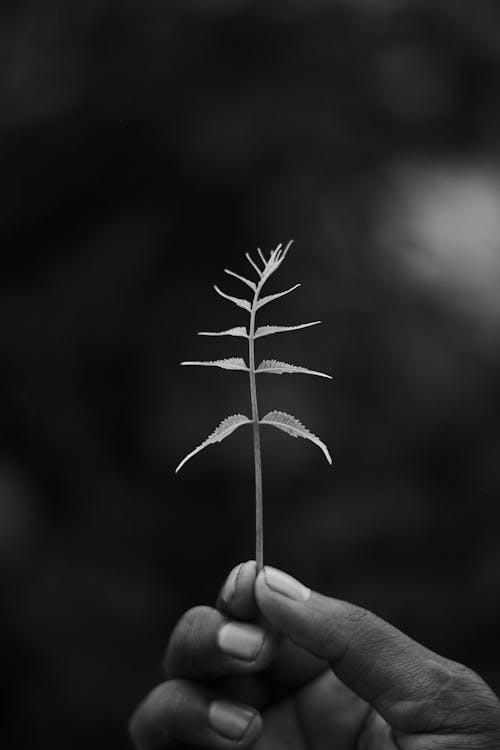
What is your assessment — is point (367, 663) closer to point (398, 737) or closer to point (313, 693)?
point (398, 737)

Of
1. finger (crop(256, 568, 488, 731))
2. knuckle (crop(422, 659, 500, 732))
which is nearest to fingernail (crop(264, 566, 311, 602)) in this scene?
finger (crop(256, 568, 488, 731))

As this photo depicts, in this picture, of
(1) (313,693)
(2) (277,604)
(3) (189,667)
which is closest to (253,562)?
(2) (277,604)

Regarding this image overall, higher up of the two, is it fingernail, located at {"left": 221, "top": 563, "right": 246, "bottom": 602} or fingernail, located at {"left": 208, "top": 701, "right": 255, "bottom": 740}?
fingernail, located at {"left": 221, "top": 563, "right": 246, "bottom": 602}

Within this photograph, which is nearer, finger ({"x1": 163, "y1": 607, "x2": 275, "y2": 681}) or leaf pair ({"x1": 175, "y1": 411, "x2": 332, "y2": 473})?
leaf pair ({"x1": 175, "y1": 411, "x2": 332, "y2": 473})

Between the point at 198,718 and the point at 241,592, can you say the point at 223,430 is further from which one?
the point at 198,718

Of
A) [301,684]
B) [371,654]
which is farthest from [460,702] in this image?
[301,684]

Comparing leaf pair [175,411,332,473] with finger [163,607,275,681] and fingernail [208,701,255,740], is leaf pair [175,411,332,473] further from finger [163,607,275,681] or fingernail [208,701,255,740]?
fingernail [208,701,255,740]
